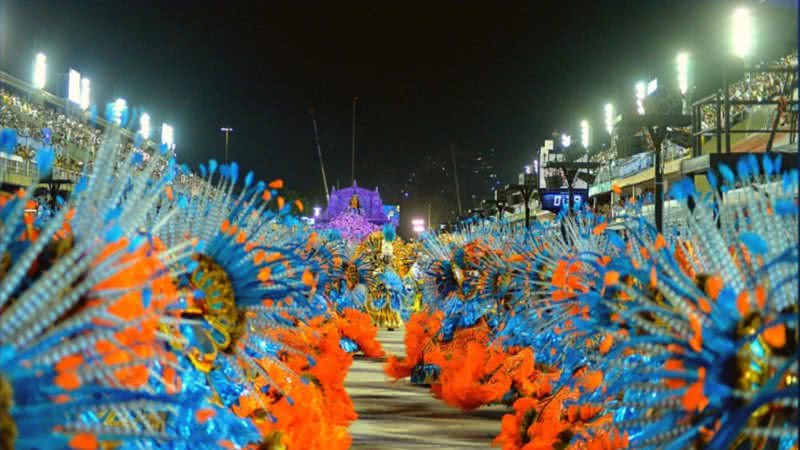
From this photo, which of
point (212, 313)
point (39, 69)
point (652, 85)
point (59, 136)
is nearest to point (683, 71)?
point (652, 85)

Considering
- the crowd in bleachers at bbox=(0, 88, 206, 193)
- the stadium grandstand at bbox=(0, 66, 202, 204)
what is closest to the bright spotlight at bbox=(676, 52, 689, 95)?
the stadium grandstand at bbox=(0, 66, 202, 204)

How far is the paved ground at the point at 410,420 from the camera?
9164 mm

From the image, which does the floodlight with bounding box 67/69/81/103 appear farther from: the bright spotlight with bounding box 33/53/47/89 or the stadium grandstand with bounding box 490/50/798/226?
the stadium grandstand with bounding box 490/50/798/226

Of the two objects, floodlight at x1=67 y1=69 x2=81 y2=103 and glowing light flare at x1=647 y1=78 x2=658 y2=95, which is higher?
floodlight at x1=67 y1=69 x2=81 y2=103

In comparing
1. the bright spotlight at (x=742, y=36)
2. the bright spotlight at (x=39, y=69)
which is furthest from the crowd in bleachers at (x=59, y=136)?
the bright spotlight at (x=39, y=69)

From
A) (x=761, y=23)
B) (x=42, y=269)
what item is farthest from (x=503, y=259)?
(x=42, y=269)

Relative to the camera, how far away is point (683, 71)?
78.1 ft

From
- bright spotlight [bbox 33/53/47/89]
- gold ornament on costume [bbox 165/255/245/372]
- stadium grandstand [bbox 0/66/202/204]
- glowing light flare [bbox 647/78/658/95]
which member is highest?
bright spotlight [bbox 33/53/47/89]

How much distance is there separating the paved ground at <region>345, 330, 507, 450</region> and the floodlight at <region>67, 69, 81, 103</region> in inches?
892

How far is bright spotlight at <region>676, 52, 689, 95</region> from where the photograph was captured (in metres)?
23.2

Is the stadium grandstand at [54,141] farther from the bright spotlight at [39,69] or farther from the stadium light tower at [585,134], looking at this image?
the stadium light tower at [585,134]

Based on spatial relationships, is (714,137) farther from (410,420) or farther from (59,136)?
(59,136)

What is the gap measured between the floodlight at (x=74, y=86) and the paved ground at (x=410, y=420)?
74.3ft

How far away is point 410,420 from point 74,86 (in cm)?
2622
